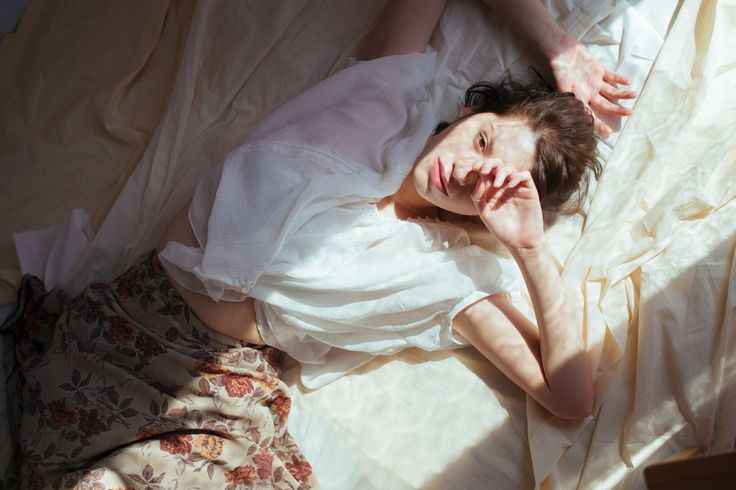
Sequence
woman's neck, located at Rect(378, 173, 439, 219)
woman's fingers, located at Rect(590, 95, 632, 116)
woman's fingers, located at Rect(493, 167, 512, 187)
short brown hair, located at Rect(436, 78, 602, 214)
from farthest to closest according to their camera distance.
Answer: woman's fingers, located at Rect(590, 95, 632, 116) → woman's neck, located at Rect(378, 173, 439, 219) → short brown hair, located at Rect(436, 78, 602, 214) → woman's fingers, located at Rect(493, 167, 512, 187)

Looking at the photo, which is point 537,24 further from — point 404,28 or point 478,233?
point 478,233

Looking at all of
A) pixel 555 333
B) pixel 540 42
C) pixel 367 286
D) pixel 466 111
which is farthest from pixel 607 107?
pixel 367 286

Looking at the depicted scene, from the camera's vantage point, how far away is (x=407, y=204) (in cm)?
148

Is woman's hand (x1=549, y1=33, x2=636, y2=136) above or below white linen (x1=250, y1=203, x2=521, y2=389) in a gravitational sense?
above

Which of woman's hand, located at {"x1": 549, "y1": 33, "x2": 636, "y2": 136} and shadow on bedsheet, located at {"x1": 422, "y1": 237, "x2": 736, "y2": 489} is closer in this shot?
shadow on bedsheet, located at {"x1": 422, "y1": 237, "x2": 736, "y2": 489}

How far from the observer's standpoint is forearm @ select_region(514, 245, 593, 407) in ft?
4.25

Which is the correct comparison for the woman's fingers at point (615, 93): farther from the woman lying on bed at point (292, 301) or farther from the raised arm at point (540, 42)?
the woman lying on bed at point (292, 301)

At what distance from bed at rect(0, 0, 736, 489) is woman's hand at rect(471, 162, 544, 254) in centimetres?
18

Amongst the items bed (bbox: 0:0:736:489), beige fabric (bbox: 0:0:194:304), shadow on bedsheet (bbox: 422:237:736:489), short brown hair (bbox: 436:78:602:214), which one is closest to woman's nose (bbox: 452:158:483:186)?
short brown hair (bbox: 436:78:602:214)

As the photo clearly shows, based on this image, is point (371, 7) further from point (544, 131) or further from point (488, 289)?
point (488, 289)

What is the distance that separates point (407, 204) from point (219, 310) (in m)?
0.41

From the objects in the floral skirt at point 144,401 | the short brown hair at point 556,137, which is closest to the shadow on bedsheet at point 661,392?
the short brown hair at point 556,137

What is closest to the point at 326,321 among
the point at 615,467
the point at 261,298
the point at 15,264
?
the point at 261,298

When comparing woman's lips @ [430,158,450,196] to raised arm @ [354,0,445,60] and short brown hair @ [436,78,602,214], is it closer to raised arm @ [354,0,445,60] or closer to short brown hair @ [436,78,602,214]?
short brown hair @ [436,78,602,214]
